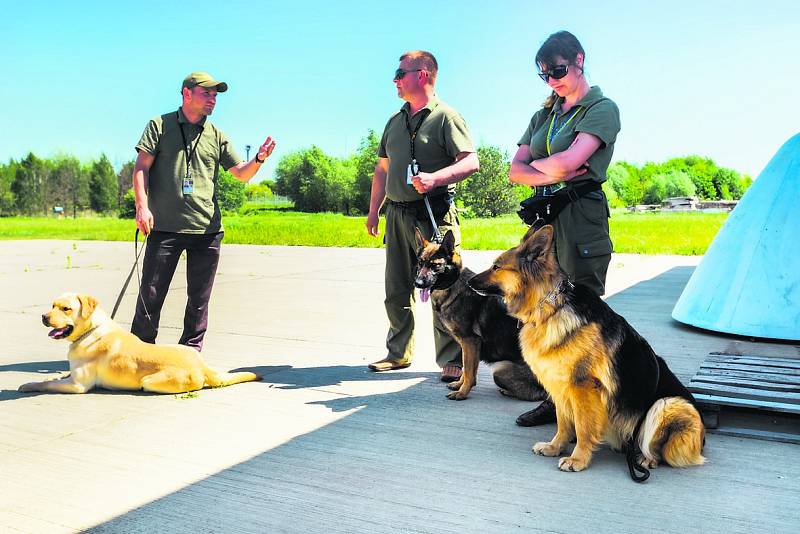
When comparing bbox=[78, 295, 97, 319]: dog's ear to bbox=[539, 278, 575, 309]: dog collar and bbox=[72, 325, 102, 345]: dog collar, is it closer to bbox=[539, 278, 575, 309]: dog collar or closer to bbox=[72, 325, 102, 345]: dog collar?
bbox=[72, 325, 102, 345]: dog collar

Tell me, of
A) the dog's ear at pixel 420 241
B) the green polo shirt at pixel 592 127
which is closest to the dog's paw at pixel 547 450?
the green polo shirt at pixel 592 127

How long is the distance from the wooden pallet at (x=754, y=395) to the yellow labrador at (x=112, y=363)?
140 inches

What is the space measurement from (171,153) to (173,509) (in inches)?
137

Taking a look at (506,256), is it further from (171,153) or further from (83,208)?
(83,208)

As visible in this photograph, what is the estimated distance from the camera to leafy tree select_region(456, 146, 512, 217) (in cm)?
8012

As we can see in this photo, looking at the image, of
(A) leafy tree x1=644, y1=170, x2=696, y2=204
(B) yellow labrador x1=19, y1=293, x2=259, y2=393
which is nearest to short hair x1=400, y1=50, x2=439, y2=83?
(B) yellow labrador x1=19, y1=293, x2=259, y2=393

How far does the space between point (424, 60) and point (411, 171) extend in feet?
2.96

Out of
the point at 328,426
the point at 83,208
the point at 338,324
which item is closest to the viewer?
the point at 328,426

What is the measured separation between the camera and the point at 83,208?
319 feet

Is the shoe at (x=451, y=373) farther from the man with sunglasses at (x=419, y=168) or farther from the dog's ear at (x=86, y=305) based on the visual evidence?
the dog's ear at (x=86, y=305)

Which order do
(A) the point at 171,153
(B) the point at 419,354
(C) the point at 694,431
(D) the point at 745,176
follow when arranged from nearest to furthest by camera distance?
(C) the point at 694,431 < (A) the point at 171,153 < (B) the point at 419,354 < (D) the point at 745,176

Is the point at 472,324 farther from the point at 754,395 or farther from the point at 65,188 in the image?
the point at 65,188

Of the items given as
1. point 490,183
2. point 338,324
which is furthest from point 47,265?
point 490,183

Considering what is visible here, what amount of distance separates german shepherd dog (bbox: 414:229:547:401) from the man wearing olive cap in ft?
6.95
